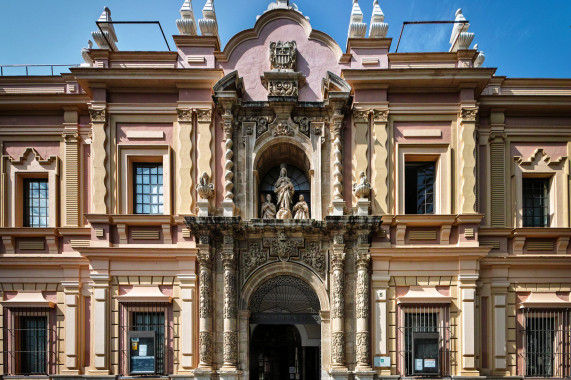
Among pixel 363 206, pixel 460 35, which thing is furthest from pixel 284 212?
pixel 460 35

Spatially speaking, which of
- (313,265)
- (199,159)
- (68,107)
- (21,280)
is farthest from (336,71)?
(21,280)

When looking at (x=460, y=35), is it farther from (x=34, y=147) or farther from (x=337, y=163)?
(x=34, y=147)

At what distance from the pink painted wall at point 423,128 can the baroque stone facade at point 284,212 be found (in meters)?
0.05

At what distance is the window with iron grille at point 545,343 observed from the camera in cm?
1559

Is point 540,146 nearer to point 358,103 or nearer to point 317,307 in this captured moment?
point 358,103

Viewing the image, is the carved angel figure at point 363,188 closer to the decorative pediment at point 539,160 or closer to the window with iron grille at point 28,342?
the decorative pediment at point 539,160

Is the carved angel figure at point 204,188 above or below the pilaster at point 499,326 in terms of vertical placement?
above

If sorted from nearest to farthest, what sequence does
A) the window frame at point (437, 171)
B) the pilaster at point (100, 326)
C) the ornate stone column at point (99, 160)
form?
the pilaster at point (100, 326), the ornate stone column at point (99, 160), the window frame at point (437, 171)

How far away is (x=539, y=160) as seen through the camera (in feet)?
54.2

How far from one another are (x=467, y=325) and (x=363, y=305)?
10.8ft

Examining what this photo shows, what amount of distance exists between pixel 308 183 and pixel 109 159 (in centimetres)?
681

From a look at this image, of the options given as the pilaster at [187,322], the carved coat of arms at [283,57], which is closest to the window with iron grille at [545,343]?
the pilaster at [187,322]

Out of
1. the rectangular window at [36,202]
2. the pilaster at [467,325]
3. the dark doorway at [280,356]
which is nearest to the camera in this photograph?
the pilaster at [467,325]

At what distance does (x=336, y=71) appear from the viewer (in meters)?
16.4
